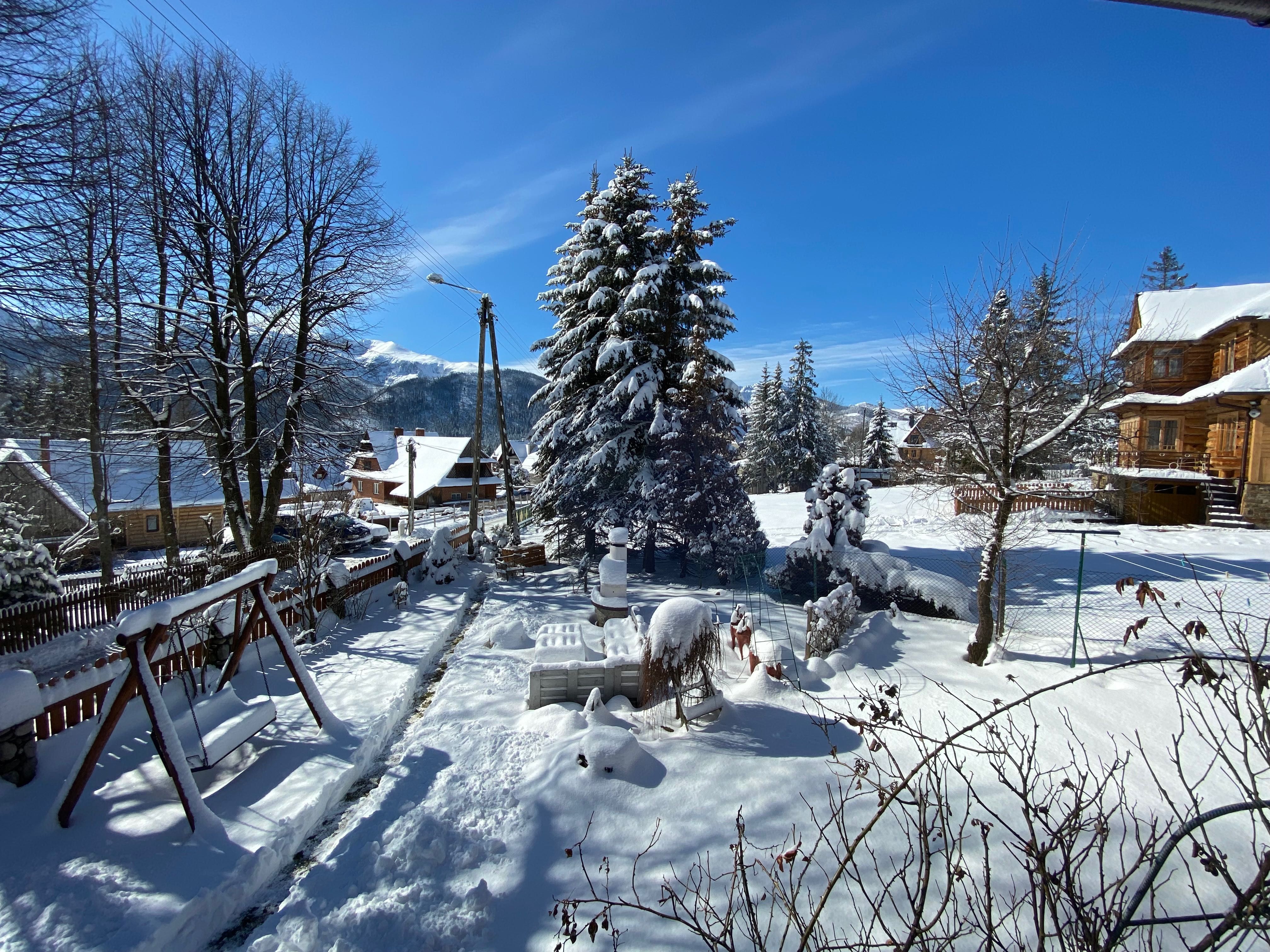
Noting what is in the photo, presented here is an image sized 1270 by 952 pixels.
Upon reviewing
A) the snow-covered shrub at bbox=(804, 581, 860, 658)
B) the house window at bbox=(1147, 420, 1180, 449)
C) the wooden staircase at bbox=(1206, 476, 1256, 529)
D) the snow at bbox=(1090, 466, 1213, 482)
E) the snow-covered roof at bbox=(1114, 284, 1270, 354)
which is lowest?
the snow-covered shrub at bbox=(804, 581, 860, 658)

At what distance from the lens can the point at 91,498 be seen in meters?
26.0

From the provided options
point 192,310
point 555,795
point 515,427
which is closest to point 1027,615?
point 555,795

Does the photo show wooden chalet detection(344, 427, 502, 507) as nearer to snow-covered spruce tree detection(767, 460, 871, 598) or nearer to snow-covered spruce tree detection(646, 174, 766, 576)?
snow-covered spruce tree detection(646, 174, 766, 576)

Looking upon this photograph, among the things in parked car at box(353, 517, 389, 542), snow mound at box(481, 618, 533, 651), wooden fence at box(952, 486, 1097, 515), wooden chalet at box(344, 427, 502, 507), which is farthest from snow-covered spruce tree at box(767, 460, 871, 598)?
wooden chalet at box(344, 427, 502, 507)

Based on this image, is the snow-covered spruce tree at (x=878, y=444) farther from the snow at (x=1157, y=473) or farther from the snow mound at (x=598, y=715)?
the snow mound at (x=598, y=715)

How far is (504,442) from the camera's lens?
65.0ft

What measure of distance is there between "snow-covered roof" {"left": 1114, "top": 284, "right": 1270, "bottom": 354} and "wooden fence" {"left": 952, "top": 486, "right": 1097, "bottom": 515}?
5.30 m

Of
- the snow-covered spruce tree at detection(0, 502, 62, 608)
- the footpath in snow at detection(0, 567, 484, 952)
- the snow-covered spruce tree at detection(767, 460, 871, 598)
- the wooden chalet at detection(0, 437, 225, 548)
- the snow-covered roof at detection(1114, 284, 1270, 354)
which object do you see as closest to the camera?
the footpath in snow at detection(0, 567, 484, 952)

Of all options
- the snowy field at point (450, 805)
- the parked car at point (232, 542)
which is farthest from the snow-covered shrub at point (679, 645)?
the parked car at point (232, 542)

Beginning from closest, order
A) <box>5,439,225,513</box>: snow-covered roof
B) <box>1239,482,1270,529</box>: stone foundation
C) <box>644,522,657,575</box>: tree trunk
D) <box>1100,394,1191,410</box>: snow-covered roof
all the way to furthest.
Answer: <box>5,439,225,513</box>: snow-covered roof → <box>644,522,657,575</box>: tree trunk → <box>1239,482,1270,529</box>: stone foundation → <box>1100,394,1191,410</box>: snow-covered roof

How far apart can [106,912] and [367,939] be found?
5.90ft

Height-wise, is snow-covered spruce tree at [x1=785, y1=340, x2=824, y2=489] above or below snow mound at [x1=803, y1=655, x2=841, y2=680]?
above

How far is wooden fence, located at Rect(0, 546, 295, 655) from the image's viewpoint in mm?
9594

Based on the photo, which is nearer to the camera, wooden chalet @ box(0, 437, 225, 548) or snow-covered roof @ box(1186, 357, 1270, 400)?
wooden chalet @ box(0, 437, 225, 548)
